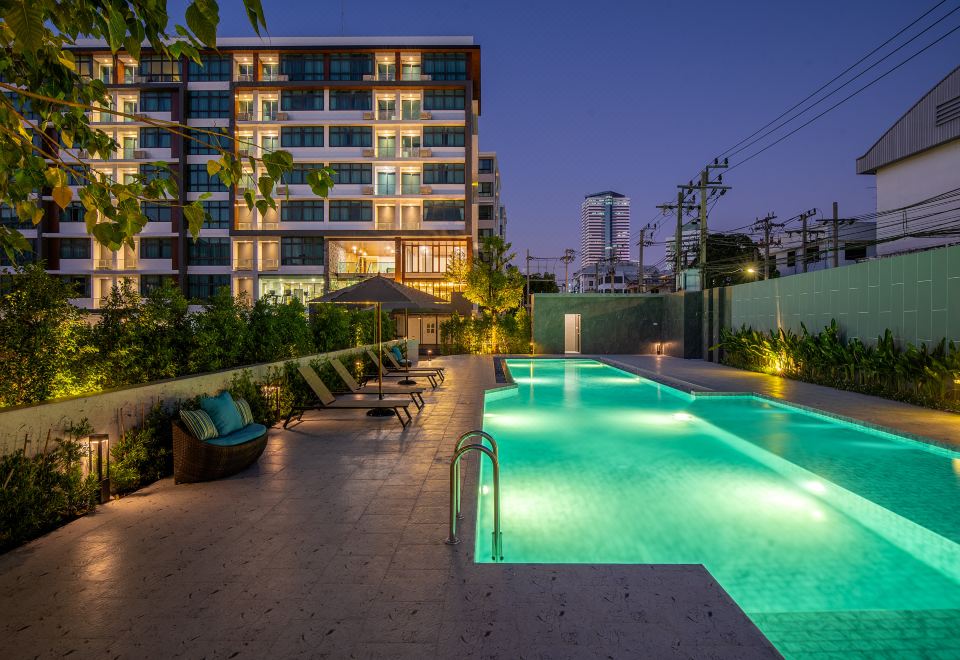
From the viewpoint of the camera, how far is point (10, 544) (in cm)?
382

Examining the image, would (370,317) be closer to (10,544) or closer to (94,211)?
(10,544)

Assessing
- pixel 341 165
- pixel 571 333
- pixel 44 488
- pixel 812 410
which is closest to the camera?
pixel 44 488

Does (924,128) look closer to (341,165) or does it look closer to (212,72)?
(341,165)

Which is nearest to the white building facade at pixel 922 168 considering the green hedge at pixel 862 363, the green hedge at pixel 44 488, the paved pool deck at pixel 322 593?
the green hedge at pixel 862 363

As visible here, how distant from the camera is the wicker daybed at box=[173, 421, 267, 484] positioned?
5.21 metres

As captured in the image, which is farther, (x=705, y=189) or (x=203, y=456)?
(x=705, y=189)

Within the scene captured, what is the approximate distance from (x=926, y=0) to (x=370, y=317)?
16.6m

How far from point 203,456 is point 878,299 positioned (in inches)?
567

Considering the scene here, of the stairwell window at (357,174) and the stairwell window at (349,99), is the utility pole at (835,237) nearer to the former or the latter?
the stairwell window at (357,174)

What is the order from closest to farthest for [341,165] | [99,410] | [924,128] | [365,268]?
1. [99,410]
2. [924,128]
3. [341,165]
4. [365,268]

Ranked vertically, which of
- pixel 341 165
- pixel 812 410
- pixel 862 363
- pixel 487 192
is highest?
pixel 487 192

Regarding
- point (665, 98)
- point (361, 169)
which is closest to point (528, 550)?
point (361, 169)

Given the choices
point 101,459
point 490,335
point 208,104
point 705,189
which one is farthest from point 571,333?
point 208,104

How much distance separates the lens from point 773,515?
578 cm
